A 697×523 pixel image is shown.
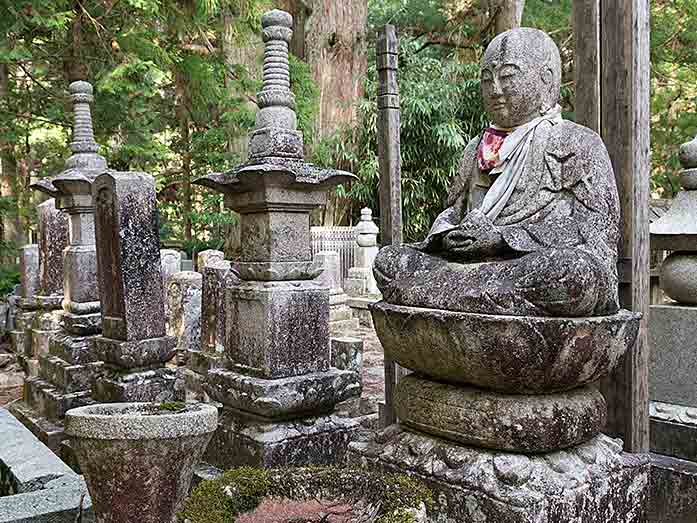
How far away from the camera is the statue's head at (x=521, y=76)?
300 centimetres

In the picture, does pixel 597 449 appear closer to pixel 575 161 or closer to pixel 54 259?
pixel 575 161

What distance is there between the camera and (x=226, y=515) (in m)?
1.95

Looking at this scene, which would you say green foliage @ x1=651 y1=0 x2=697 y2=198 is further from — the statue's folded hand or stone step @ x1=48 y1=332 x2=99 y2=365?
the statue's folded hand

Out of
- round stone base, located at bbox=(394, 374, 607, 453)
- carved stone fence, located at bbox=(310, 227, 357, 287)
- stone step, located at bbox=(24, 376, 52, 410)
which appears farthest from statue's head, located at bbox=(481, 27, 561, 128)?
carved stone fence, located at bbox=(310, 227, 357, 287)

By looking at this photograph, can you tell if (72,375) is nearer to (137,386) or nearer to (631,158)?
(137,386)

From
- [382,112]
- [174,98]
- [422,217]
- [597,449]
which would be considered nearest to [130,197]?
[382,112]

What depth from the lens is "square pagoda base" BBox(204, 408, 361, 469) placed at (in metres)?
3.93

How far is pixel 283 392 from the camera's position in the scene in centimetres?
396

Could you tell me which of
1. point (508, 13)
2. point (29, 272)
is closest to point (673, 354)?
point (29, 272)

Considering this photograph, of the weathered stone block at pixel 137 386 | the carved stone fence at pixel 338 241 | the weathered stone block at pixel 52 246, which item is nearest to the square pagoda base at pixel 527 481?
the weathered stone block at pixel 137 386

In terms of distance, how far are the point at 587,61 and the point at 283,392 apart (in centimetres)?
243

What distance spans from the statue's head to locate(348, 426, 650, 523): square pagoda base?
1483 mm

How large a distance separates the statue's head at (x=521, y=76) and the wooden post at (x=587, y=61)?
0.98 ft

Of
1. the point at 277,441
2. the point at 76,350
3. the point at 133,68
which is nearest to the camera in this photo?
the point at 277,441
